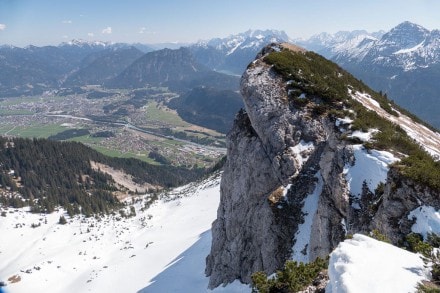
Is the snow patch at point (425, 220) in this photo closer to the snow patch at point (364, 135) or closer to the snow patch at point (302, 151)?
the snow patch at point (364, 135)

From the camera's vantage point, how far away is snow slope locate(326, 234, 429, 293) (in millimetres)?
10812

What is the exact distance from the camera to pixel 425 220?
19.0 meters

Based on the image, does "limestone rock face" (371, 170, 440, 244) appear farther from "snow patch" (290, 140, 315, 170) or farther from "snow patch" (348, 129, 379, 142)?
"snow patch" (290, 140, 315, 170)

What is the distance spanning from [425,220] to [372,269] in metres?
9.59

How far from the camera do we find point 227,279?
125 ft

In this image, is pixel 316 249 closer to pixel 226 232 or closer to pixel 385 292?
pixel 226 232

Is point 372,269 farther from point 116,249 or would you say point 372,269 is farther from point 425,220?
point 116,249

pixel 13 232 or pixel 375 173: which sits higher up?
pixel 375 173

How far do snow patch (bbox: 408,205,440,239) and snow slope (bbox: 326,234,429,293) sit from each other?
641 cm

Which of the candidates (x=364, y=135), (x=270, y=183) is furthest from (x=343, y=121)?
(x=270, y=183)

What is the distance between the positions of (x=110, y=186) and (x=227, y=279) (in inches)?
5705

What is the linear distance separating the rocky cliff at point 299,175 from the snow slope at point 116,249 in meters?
5.61

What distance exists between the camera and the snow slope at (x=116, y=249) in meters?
54.1

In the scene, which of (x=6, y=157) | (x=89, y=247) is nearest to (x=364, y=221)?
(x=89, y=247)
